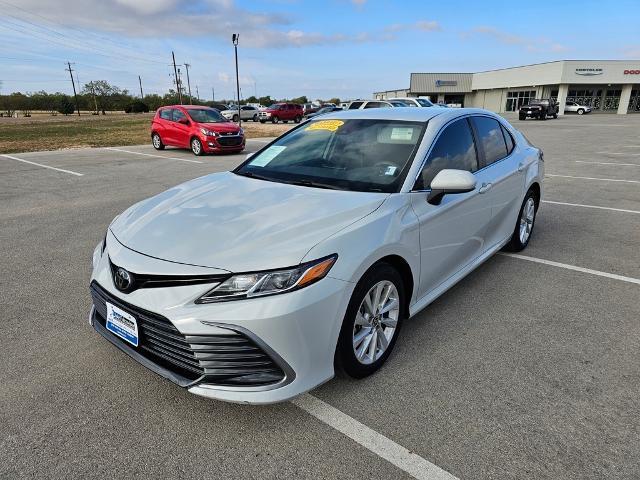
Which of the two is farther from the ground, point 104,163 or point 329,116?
point 329,116

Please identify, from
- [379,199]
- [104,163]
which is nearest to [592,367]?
[379,199]

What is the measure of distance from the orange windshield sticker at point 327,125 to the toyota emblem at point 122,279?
2.09 meters

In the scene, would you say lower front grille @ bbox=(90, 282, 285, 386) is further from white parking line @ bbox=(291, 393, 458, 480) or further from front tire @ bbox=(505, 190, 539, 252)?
front tire @ bbox=(505, 190, 539, 252)

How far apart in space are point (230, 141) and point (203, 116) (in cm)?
138

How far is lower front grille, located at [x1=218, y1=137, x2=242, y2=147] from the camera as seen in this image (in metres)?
14.5

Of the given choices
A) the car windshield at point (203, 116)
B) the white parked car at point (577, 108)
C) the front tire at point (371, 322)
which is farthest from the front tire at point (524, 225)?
the white parked car at point (577, 108)

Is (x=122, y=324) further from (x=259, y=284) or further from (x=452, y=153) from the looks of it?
(x=452, y=153)

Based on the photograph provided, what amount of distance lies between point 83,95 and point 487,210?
112m

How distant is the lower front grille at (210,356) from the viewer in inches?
82.7

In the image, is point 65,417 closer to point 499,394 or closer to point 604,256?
point 499,394

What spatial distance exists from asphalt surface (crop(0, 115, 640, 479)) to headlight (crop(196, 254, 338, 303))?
0.74 m

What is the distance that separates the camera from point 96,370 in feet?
9.16

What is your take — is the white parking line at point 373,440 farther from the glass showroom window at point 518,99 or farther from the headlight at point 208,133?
the glass showroom window at point 518,99

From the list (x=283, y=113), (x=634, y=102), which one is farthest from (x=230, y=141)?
(x=634, y=102)
